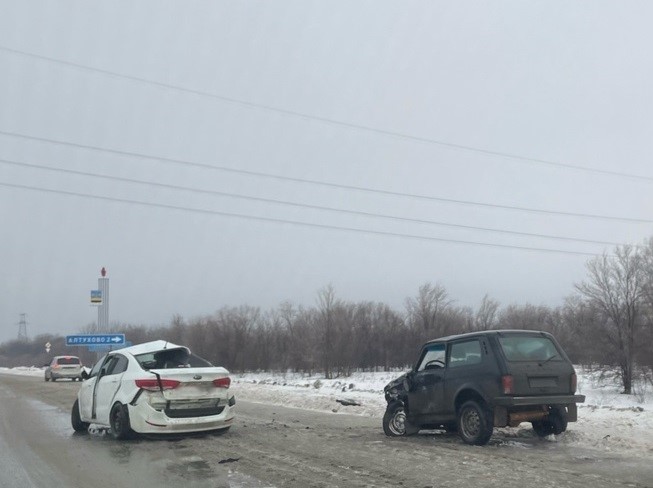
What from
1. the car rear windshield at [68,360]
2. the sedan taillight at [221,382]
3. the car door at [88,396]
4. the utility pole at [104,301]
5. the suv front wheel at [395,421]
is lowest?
the car rear windshield at [68,360]

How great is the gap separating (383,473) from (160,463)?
327 centimetres

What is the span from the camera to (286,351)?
238ft

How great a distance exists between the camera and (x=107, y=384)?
12.4 metres

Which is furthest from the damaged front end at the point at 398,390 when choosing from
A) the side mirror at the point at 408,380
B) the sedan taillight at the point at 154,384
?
the sedan taillight at the point at 154,384

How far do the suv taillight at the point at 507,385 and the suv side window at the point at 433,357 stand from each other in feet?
5.20

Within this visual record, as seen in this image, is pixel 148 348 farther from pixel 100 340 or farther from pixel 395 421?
pixel 100 340

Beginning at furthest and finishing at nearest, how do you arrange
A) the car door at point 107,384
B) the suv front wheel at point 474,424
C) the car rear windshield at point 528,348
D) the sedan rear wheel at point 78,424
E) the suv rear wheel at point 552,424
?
the sedan rear wheel at point 78,424, the car door at point 107,384, the suv rear wheel at point 552,424, the car rear windshield at point 528,348, the suv front wheel at point 474,424

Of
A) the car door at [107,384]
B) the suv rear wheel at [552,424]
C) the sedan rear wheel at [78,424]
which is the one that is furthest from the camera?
the sedan rear wheel at [78,424]

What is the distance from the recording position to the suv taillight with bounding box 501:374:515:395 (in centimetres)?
1019

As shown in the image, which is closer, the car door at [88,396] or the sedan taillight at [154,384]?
the sedan taillight at [154,384]

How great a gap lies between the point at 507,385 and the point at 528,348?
0.95 metres

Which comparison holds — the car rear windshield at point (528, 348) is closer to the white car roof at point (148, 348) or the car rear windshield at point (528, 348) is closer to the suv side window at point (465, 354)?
the suv side window at point (465, 354)

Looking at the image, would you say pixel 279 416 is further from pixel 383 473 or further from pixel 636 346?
pixel 636 346

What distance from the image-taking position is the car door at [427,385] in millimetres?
11523
